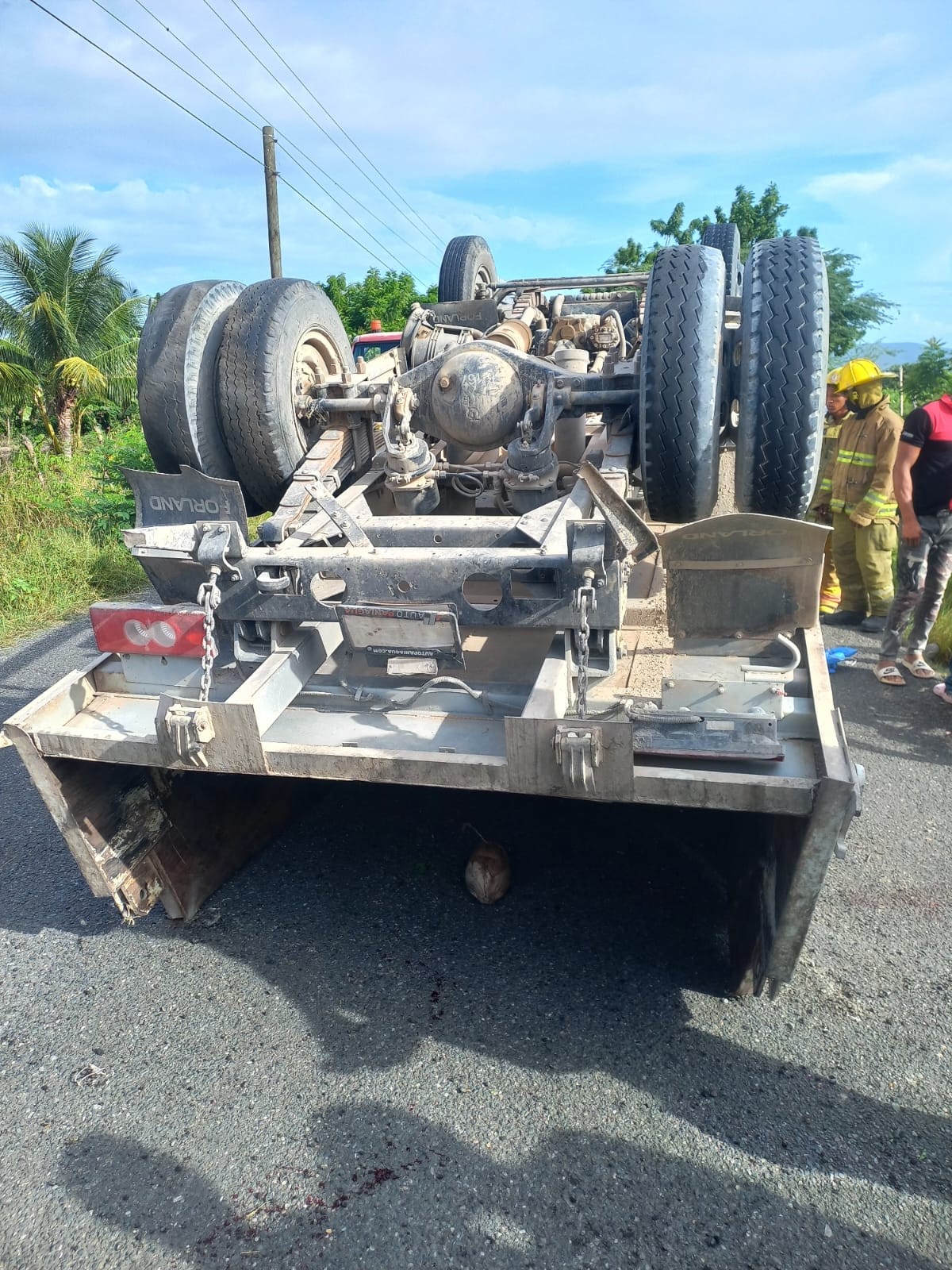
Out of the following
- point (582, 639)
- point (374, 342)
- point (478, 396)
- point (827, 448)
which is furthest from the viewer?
point (374, 342)

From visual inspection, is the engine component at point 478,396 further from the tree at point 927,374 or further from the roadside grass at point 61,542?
the tree at point 927,374

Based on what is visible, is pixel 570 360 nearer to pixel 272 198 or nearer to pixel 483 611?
pixel 483 611

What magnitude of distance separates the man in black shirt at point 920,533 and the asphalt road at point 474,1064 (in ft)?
6.60

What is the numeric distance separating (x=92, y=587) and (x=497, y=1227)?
23.0ft

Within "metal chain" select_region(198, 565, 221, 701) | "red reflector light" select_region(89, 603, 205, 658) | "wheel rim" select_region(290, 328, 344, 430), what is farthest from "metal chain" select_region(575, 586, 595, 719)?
"wheel rim" select_region(290, 328, 344, 430)

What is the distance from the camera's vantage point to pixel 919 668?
5410 millimetres

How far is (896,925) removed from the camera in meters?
3.12

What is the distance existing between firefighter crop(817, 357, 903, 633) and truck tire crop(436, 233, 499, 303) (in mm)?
3609

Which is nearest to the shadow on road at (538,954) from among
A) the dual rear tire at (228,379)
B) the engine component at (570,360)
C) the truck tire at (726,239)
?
the dual rear tire at (228,379)

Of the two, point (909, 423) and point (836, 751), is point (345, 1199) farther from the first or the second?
point (909, 423)

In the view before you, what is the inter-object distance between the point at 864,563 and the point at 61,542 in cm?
704

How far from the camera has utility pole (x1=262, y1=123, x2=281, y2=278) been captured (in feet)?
54.4

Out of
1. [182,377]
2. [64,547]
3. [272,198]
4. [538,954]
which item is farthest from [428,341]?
[272,198]

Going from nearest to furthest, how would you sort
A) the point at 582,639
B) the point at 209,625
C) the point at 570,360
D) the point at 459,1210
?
1. the point at 459,1210
2. the point at 582,639
3. the point at 209,625
4. the point at 570,360
